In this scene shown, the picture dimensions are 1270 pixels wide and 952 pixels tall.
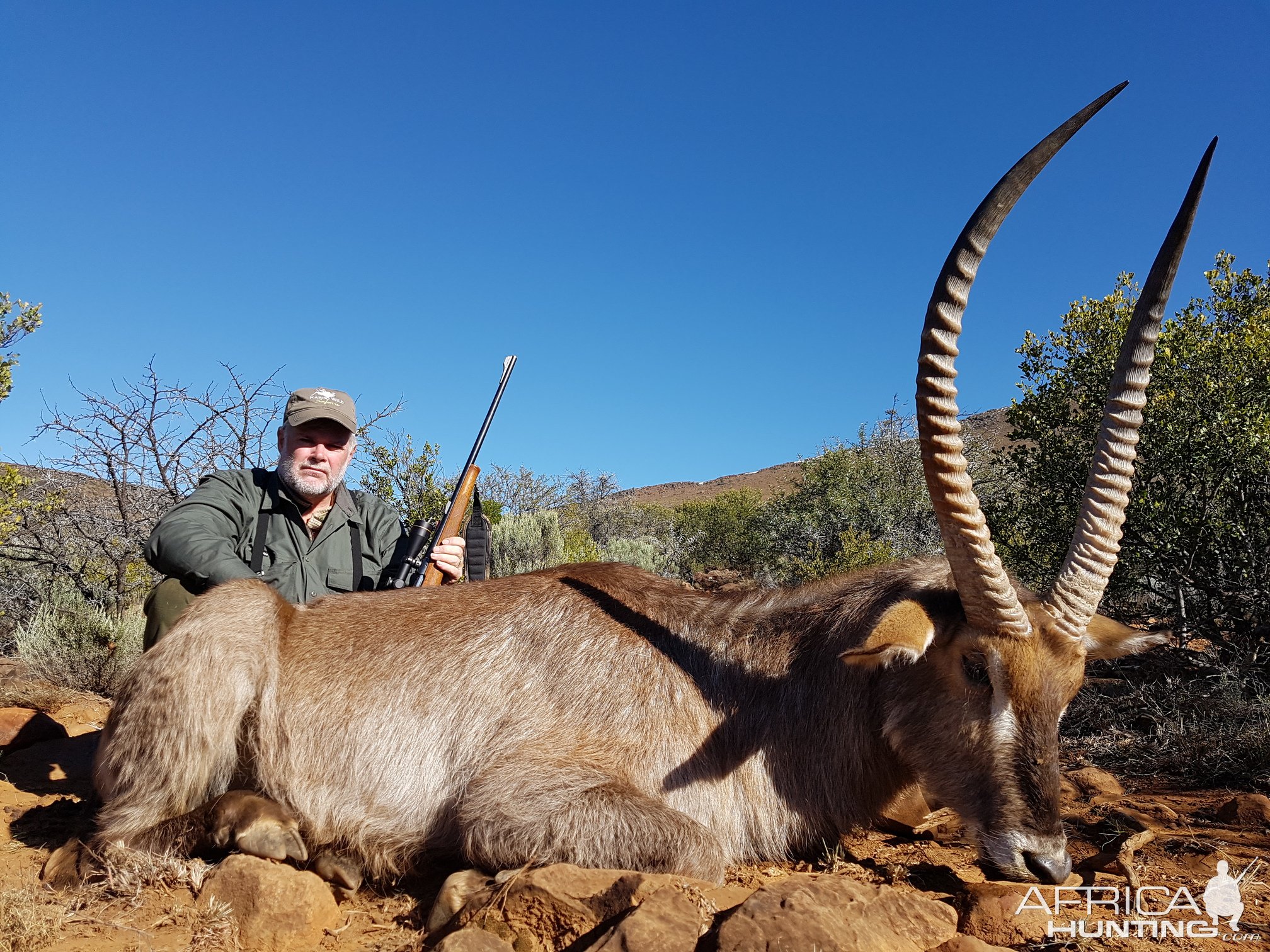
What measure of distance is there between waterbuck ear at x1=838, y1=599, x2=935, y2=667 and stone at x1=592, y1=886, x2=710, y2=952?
1.10 m

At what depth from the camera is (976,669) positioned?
3.48 metres

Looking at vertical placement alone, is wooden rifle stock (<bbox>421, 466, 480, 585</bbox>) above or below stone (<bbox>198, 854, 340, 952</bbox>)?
above

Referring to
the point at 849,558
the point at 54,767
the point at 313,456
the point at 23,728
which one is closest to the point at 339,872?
the point at 313,456

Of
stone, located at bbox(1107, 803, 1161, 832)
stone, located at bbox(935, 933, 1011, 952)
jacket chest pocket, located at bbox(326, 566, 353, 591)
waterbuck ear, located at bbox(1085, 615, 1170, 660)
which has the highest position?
jacket chest pocket, located at bbox(326, 566, 353, 591)

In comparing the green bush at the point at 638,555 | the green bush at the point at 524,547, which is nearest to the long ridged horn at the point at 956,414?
the green bush at the point at 524,547

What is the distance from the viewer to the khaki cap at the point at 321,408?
602cm

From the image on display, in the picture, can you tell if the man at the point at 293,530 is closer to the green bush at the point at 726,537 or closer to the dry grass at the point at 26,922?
the dry grass at the point at 26,922

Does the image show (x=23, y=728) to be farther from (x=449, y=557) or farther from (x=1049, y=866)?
(x=1049, y=866)

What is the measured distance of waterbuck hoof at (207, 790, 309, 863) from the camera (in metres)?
3.68

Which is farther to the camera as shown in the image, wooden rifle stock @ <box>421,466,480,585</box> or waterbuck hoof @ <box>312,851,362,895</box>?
wooden rifle stock @ <box>421,466,480,585</box>

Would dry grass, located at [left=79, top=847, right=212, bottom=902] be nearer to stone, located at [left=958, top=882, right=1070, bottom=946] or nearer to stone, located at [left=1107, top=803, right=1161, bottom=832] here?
stone, located at [left=958, top=882, right=1070, bottom=946]

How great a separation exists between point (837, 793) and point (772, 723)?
1.37ft

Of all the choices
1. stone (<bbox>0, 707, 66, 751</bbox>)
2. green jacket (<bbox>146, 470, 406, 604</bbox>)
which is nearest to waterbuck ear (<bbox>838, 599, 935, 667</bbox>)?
green jacket (<bbox>146, 470, 406, 604</bbox>)

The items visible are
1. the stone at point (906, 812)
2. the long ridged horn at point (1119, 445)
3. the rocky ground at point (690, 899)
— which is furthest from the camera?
the stone at point (906, 812)
